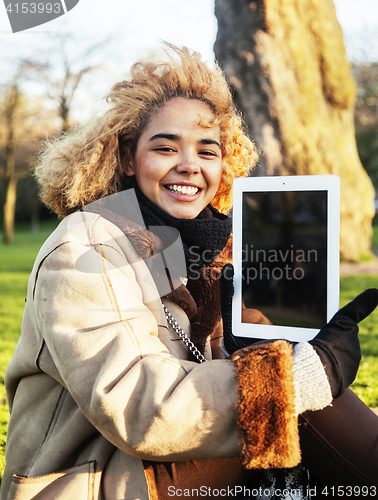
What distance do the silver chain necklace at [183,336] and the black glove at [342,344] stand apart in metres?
0.54

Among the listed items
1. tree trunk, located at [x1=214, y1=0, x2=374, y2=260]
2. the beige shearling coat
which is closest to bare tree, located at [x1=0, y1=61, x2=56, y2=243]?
tree trunk, located at [x1=214, y1=0, x2=374, y2=260]

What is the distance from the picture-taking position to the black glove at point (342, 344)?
126 cm

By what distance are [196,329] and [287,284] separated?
0.41 metres

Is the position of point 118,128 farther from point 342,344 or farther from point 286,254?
point 342,344

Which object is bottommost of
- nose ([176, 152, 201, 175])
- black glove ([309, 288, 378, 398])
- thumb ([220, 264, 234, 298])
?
black glove ([309, 288, 378, 398])

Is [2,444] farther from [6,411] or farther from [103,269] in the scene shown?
[103,269]

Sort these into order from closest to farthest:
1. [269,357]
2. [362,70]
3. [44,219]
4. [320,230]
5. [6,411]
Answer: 1. [269,357]
2. [320,230]
3. [6,411]
4. [362,70]
5. [44,219]

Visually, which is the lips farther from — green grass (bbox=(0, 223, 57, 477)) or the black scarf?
green grass (bbox=(0, 223, 57, 477))

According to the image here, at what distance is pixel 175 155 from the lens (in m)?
1.91

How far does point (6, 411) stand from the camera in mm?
3100

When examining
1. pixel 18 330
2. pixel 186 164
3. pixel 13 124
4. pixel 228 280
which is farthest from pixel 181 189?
pixel 13 124

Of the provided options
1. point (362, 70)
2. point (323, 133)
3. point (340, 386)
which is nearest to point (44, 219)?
point (362, 70)

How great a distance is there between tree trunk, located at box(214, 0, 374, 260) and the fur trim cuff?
22.4ft

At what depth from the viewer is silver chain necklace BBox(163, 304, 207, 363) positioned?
1.67 metres
